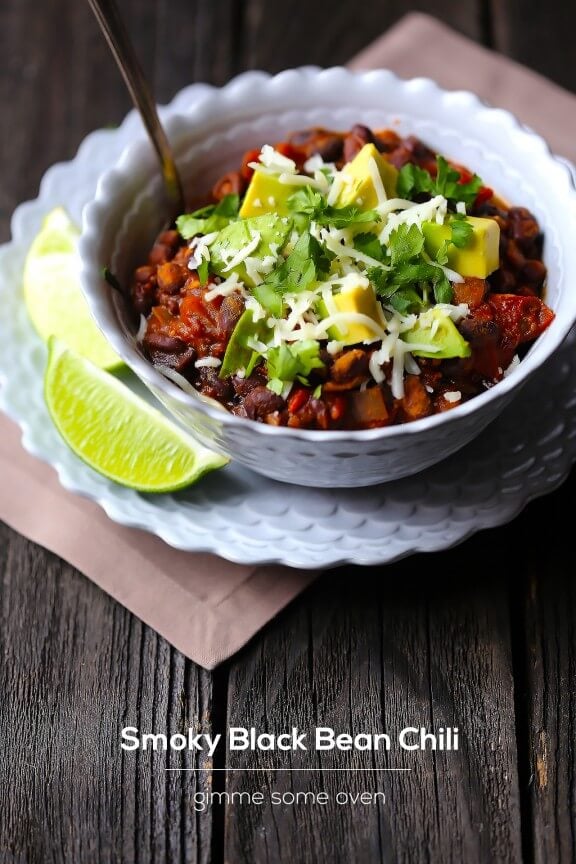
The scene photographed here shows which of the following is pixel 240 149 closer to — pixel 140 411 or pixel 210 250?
pixel 210 250

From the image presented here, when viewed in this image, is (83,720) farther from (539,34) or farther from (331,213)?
(539,34)

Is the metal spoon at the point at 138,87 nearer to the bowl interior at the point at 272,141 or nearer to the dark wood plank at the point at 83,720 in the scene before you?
the bowl interior at the point at 272,141

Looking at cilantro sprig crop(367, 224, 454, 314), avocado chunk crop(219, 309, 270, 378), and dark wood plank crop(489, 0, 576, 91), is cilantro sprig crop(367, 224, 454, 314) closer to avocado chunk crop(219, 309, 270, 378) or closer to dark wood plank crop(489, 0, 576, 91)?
avocado chunk crop(219, 309, 270, 378)

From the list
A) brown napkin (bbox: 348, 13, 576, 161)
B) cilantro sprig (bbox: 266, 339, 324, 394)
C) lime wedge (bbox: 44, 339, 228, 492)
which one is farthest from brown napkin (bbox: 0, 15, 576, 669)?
brown napkin (bbox: 348, 13, 576, 161)

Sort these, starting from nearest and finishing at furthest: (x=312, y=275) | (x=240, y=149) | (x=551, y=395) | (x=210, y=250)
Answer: (x=312, y=275) → (x=210, y=250) → (x=551, y=395) → (x=240, y=149)

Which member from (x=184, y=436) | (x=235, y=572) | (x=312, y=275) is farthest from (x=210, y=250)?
(x=235, y=572)

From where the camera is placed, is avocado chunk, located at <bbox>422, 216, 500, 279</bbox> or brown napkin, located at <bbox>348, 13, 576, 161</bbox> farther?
brown napkin, located at <bbox>348, 13, 576, 161</bbox>

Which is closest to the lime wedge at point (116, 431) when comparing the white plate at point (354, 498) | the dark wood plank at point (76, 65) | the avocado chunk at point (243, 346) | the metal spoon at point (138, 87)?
the white plate at point (354, 498)
